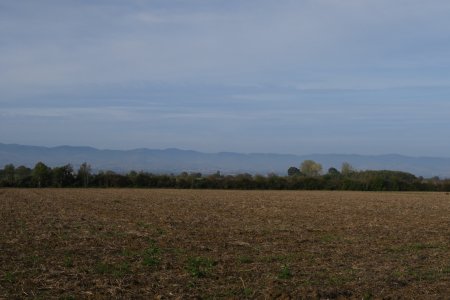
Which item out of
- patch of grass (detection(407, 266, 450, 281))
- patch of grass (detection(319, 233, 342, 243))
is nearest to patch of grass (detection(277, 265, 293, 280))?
patch of grass (detection(407, 266, 450, 281))

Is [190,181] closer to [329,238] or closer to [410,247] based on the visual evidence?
[329,238]

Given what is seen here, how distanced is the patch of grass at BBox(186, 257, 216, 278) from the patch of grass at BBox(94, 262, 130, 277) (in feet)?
4.28


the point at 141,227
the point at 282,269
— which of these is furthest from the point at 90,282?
the point at 141,227

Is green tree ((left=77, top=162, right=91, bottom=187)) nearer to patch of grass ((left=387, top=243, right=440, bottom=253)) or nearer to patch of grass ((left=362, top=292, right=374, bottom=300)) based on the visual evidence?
patch of grass ((left=387, top=243, right=440, bottom=253))

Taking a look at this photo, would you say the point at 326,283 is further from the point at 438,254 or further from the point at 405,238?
the point at 405,238

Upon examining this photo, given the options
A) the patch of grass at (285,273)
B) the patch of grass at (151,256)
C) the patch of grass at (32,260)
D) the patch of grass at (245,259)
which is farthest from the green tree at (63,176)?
the patch of grass at (285,273)

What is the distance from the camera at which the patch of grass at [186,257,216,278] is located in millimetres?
11074

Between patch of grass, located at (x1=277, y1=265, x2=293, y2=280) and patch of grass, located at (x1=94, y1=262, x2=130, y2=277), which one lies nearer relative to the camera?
patch of grass, located at (x1=277, y1=265, x2=293, y2=280)

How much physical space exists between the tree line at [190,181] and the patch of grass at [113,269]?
70532mm

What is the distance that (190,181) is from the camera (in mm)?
83812

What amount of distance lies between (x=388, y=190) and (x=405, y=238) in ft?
225

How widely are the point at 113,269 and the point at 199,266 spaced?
5.94ft

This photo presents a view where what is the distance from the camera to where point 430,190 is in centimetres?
8438

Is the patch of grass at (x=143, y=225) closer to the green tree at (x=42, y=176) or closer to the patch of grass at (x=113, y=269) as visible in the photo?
the patch of grass at (x=113, y=269)
